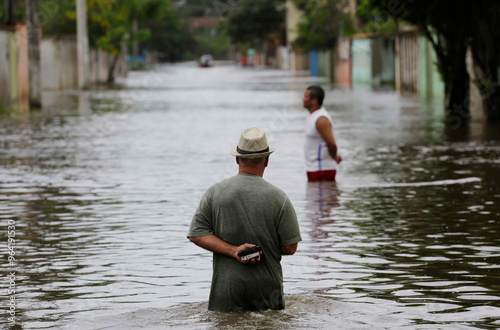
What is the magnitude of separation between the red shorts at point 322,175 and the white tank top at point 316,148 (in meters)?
0.05

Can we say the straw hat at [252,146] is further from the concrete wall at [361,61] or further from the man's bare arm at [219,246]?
the concrete wall at [361,61]

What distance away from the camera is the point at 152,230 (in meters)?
11.0

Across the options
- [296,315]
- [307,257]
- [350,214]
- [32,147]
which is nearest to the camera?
[296,315]

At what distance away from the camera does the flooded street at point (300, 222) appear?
24.2ft

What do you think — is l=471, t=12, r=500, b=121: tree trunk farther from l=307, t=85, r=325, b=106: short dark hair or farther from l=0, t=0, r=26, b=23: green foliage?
l=0, t=0, r=26, b=23: green foliage

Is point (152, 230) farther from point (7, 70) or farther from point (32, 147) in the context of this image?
point (7, 70)

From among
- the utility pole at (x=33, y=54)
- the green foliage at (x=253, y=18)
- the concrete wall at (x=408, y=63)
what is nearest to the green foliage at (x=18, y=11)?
the utility pole at (x=33, y=54)

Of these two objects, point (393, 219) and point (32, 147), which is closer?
point (393, 219)

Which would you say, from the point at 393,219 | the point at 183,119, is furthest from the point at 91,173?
the point at 183,119

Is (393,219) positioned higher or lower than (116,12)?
lower

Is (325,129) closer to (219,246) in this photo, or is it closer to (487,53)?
(219,246)

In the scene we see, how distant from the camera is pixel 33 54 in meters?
32.3

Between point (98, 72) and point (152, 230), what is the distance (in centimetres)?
5421

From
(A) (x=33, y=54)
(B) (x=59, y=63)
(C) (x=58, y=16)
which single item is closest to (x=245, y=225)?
(A) (x=33, y=54)
